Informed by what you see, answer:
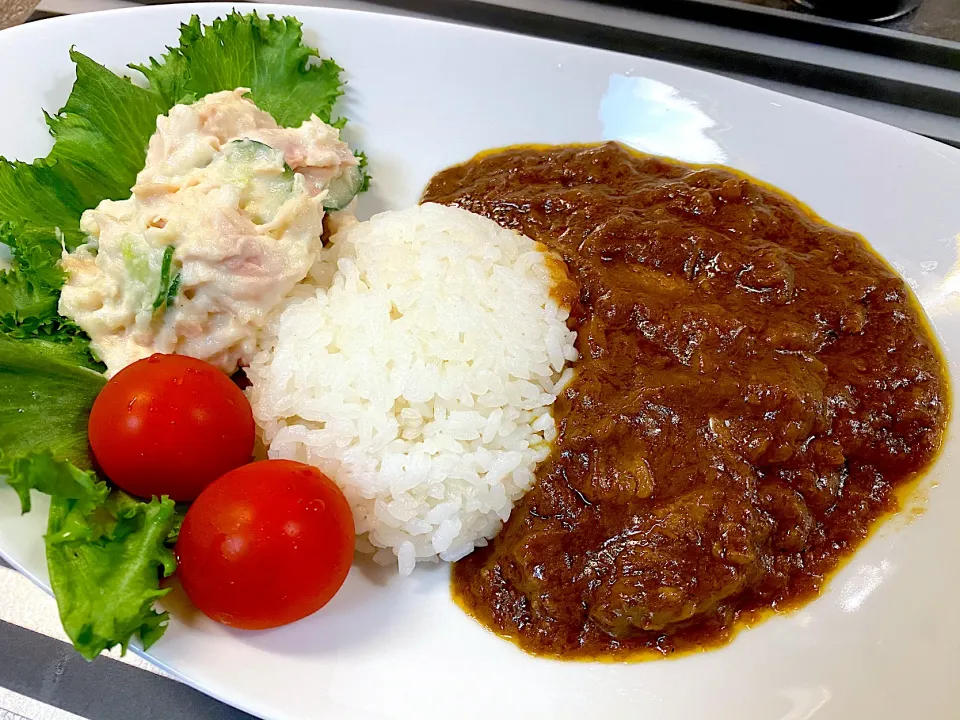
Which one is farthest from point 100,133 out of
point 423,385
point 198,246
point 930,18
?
point 930,18

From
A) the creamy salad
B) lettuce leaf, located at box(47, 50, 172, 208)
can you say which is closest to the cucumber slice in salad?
the creamy salad

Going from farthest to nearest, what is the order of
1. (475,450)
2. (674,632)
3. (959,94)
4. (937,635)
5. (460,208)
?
1. (959,94)
2. (460,208)
3. (475,450)
4. (674,632)
5. (937,635)

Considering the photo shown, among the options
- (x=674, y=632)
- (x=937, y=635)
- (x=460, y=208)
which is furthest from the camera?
(x=460, y=208)

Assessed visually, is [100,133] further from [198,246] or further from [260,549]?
[260,549]

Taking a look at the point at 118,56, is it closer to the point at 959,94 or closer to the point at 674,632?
the point at 674,632

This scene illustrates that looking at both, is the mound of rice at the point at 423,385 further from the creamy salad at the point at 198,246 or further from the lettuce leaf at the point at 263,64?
the lettuce leaf at the point at 263,64

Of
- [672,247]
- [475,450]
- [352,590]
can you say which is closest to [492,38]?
[672,247]

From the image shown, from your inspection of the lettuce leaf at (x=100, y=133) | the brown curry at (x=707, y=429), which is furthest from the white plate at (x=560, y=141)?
the lettuce leaf at (x=100, y=133)
